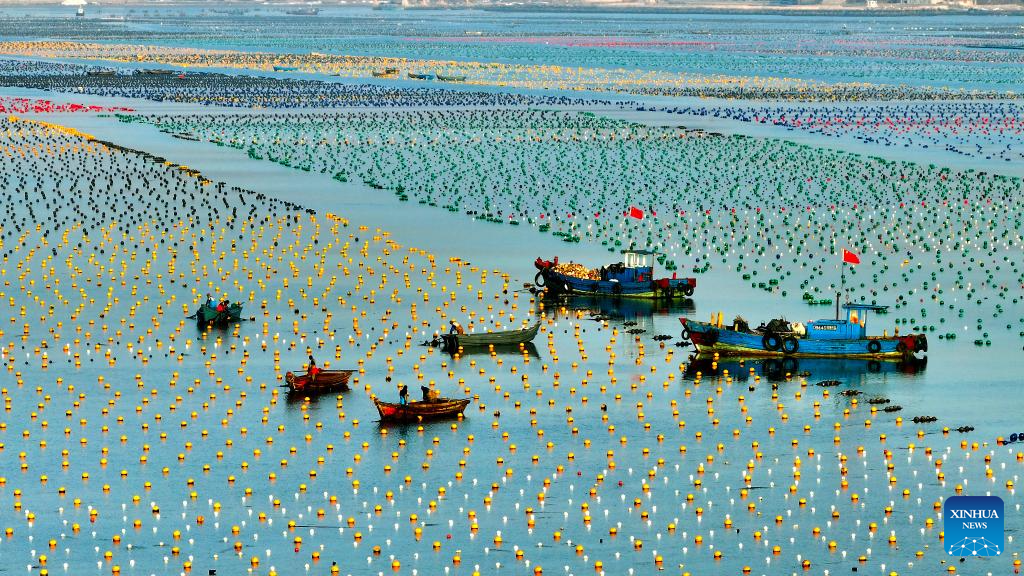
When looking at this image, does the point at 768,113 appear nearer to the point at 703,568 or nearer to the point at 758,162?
the point at 758,162

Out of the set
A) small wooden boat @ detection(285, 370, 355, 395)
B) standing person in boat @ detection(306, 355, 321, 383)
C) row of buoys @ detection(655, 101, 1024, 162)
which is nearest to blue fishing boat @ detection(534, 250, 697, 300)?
small wooden boat @ detection(285, 370, 355, 395)

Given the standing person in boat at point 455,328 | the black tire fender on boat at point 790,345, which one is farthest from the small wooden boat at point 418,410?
the black tire fender on boat at point 790,345

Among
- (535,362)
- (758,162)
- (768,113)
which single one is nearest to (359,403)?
(535,362)

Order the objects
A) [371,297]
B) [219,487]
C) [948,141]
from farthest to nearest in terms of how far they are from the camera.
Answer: [948,141] → [371,297] → [219,487]

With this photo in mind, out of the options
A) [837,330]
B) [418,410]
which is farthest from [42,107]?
[418,410]

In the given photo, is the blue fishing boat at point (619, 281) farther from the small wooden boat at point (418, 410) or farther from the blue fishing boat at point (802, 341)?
the small wooden boat at point (418, 410)

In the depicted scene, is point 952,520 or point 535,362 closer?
point 952,520
